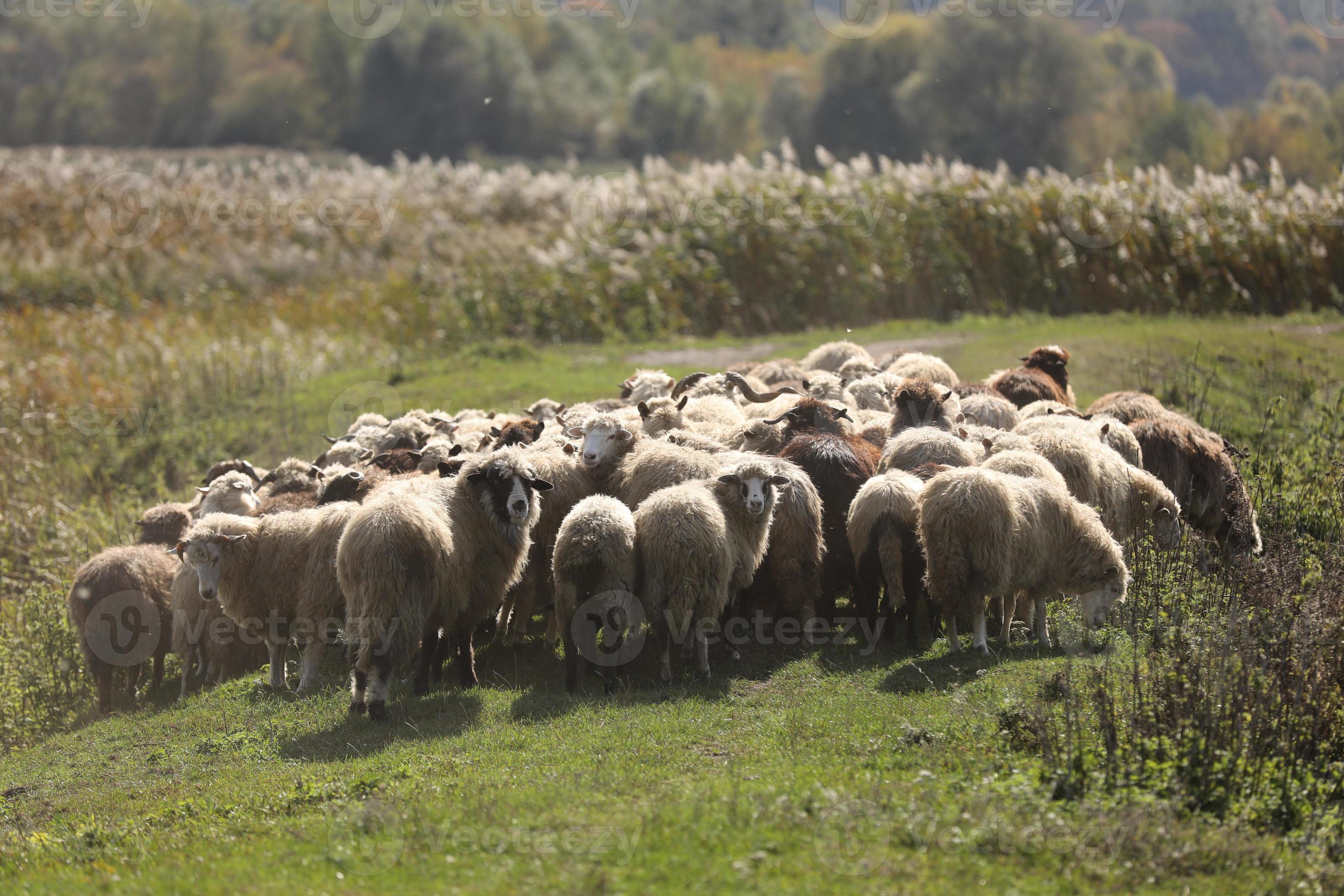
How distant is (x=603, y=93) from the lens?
8238cm

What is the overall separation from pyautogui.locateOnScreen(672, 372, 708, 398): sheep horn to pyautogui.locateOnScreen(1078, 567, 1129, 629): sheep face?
5336mm

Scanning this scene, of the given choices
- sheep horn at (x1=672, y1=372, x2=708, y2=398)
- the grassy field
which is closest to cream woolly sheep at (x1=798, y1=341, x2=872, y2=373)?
sheep horn at (x1=672, y1=372, x2=708, y2=398)

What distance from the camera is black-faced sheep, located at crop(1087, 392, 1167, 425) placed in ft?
42.7

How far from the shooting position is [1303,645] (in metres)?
7.62

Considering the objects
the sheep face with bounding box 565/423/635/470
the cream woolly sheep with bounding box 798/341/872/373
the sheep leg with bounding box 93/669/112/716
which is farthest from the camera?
the cream woolly sheep with bounding box 798/341/872/373

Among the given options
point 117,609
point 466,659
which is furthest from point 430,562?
point 117,609

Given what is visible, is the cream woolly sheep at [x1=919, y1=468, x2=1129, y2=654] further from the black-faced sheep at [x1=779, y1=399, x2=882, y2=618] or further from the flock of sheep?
the black-faced sheep at [x1=779, y1=399, x2=882, y2=618]

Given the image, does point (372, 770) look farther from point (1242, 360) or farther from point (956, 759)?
point (1242, 360)

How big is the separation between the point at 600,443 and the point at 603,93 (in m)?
74.7

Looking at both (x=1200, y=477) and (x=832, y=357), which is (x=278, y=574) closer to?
(x=1200, y=477)

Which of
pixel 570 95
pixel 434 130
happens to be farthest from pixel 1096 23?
pixel 434 130

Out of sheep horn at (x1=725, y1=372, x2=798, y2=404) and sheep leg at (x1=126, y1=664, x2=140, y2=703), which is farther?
sheep horn at (x1=725, y1=372, x2=798, y2=404)

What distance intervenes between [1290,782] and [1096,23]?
13815 cm

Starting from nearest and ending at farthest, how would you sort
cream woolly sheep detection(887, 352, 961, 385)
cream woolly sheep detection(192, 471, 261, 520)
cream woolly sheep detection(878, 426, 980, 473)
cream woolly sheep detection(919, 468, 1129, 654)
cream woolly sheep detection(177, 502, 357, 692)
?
cream woolly sheep detection(919, 468, 1129, 654), cream woolly sheep detection(177, 502, 357, 692), cream woolly sheep detection(878, 426, 980, 473), cream woolly sheep detection(192, 471, 261, 520), cream woolly sheep detection(887, 352, 961, 385)
